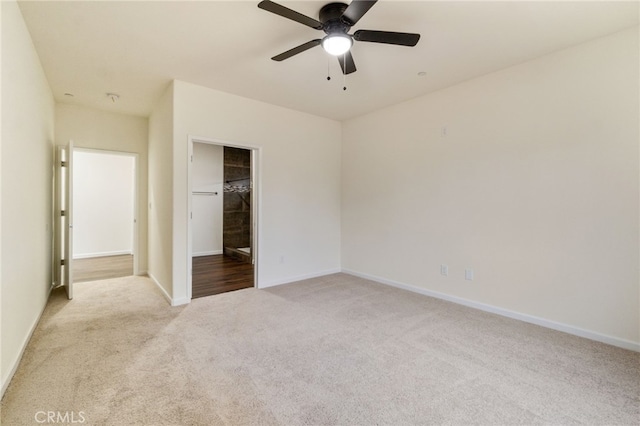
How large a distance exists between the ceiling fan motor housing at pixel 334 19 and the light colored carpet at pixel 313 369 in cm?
250

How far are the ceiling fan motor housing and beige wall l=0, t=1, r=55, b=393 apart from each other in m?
2.10

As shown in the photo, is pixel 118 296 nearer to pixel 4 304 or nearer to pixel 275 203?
pixel 4 304

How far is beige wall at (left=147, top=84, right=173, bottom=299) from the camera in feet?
12.0

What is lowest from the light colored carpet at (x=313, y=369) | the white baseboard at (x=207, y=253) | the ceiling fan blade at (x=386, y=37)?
the light colored carpet at (x=313, y=369)

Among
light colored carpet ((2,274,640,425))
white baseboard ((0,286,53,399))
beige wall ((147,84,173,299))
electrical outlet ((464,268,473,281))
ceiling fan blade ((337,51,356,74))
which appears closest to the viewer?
light colored carpet ((2,274,640,425))

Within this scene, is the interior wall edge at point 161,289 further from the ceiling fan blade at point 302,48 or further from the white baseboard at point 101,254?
the ceiling fan blade at point 302,48

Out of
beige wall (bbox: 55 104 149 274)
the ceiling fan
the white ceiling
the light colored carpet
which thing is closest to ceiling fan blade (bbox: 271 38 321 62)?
the ceiling fan

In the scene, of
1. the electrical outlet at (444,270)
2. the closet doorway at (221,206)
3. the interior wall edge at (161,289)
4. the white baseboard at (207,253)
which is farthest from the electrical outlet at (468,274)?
the white baseboard at (207,253)

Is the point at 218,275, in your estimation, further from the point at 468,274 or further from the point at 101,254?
the point at 468,274

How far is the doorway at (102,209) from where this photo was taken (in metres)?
6.38

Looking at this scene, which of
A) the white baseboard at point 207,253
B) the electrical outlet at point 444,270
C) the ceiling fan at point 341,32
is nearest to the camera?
the ceiling fan at point 341,32

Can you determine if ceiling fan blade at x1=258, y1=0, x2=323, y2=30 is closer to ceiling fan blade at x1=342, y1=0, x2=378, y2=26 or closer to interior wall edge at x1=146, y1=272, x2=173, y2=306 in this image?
ceiling fan blade at x1=342, y1=0, x2=378, y2=26

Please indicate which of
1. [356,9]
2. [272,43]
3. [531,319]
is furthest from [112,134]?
[531,319]

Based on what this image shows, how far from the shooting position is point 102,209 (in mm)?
6652
